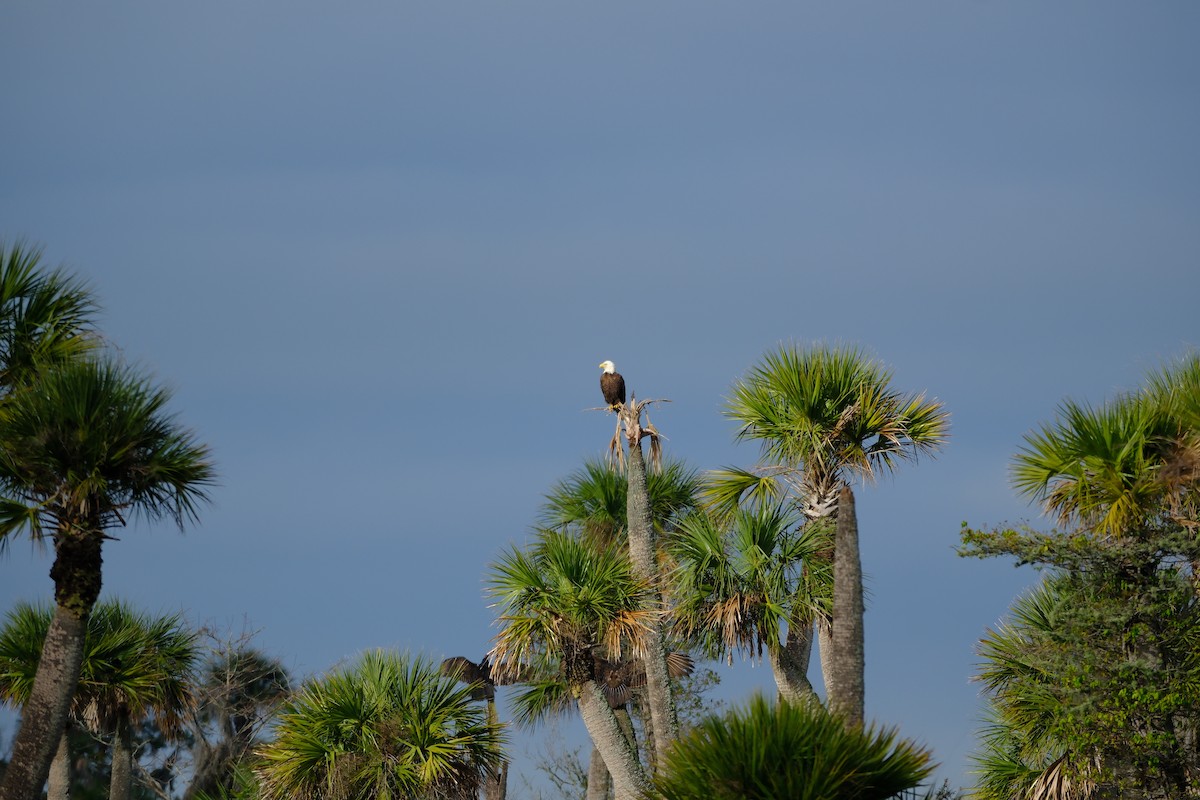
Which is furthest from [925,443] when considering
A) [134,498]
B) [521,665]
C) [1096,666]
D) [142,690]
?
[142,690]

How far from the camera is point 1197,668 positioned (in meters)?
21.9

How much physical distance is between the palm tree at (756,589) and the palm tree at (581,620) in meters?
1.14

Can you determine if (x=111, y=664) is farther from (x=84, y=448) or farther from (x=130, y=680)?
(x=84, y=448)

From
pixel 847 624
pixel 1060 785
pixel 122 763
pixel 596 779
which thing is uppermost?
pixel 596 779

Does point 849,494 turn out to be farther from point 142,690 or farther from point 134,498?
point 142,690

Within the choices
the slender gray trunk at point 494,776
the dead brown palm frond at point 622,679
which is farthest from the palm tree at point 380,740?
the dead brown palm frond at point 622,679

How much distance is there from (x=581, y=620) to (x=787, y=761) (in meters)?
8.58

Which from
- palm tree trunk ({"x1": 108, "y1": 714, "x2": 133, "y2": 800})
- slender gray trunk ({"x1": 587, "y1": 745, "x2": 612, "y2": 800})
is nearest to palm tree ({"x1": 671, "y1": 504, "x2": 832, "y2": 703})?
slender gray trunk ({"x1": 587, "y1": 745, "x2": 612, "y2": 800})

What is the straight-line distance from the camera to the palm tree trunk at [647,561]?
25094mm


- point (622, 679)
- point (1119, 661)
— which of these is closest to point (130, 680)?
point (622, 679)

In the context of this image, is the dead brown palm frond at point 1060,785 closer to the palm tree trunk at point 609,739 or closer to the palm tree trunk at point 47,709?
the palm tree trunk at point 609,739

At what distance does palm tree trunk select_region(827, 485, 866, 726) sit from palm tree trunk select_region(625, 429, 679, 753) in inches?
147

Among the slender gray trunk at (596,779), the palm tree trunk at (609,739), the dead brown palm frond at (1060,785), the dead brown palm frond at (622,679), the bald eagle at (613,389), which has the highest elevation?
the bald eagle at (613,389)

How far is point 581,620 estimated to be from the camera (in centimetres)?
2464
